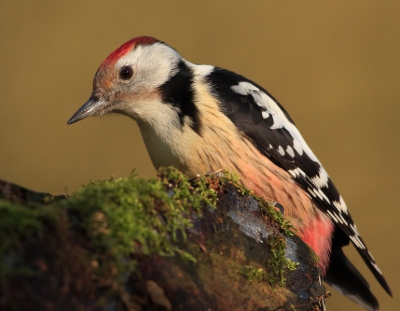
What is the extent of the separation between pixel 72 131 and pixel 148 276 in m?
4.17

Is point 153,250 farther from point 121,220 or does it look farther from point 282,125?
point 282,125

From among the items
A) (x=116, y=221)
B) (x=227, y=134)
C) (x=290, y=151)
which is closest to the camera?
(x=116, y=221)

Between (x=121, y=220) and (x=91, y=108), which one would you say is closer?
(x=121, y=220)

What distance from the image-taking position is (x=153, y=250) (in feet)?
3.70

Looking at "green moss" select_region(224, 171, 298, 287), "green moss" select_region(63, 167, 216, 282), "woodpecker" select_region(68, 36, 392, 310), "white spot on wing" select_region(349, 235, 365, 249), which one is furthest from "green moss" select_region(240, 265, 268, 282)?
"white spot on wing" select_region(349, 235, 365, 249)

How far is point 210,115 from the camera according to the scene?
2.32 metres

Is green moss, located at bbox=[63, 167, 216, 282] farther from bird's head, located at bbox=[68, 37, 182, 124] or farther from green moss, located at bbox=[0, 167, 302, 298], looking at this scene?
bird's head, located at bbox=[68, 37, 182, 124]

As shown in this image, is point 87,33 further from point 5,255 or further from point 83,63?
point 5,255

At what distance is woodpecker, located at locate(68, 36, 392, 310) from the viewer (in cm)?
229

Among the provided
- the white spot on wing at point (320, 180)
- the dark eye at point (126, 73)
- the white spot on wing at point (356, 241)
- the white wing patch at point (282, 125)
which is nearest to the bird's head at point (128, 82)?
the dark eye at point (126, 73)

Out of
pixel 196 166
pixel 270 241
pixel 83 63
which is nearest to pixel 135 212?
pixel 270 241

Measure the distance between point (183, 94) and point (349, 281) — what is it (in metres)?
1.21

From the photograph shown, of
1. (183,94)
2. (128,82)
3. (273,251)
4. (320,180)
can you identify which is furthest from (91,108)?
(273,251)

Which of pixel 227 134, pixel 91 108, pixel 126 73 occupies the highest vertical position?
pixel 126 73
